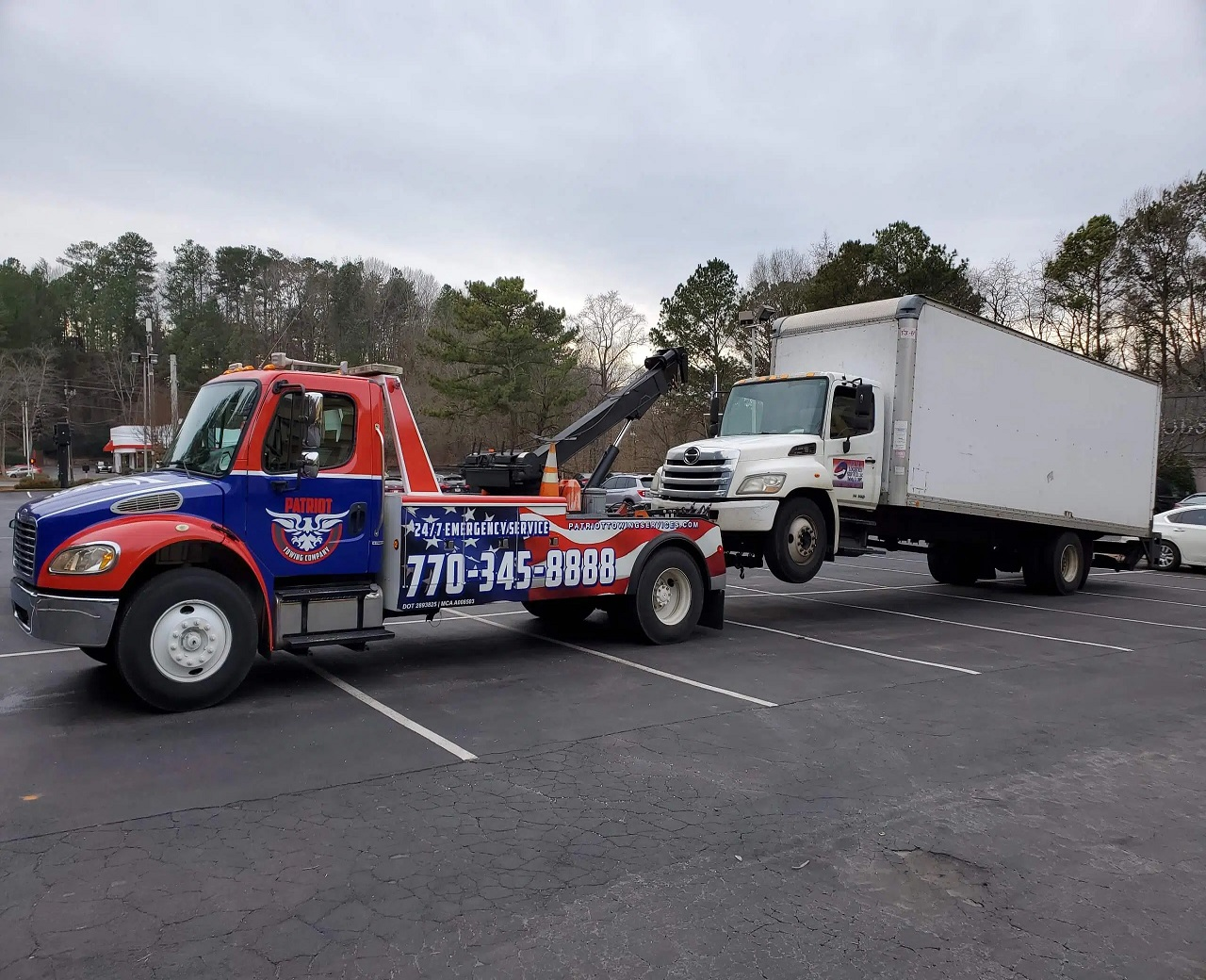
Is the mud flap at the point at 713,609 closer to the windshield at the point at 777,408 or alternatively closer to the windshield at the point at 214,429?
the windshield at the point at 777,408

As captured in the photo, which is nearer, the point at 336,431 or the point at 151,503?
the point at 151,503

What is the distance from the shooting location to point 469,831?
481cm

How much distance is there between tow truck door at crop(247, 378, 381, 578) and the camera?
24.3ft

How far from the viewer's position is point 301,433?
7.58 meters

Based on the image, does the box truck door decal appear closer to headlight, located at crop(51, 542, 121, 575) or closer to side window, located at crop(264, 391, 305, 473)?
side window, located at crop(264, 391, 305, 473)

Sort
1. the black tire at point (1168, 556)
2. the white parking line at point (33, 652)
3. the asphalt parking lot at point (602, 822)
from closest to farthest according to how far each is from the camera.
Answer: the asphalt parking lot at point (602, 822) → the white parking line at point (33, 652) → the black tire at point (1168, 556)

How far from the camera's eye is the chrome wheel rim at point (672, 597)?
34.0 feet

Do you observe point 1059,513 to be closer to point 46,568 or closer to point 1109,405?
point 1109,405

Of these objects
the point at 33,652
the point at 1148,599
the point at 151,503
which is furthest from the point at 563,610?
the point at 1148,599

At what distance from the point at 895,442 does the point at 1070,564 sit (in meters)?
6.71

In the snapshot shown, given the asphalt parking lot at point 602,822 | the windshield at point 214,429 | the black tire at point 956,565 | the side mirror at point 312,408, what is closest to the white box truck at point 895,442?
the black tire at point 956,565

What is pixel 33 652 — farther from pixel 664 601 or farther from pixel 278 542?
pixel 664 601

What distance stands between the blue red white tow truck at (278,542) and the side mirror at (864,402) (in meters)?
3.80

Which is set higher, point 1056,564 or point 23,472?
point 1056,564
